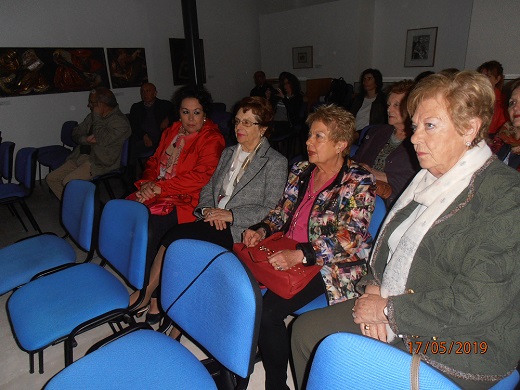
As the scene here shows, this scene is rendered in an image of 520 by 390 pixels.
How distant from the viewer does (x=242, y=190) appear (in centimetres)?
230

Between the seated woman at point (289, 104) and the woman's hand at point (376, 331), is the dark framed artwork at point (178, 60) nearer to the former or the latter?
the seated woman at point (289, 104)

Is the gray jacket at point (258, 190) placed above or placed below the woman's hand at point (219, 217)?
above

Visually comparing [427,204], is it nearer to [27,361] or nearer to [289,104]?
[27,361]

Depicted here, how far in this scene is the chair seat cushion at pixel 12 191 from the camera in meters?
3.49

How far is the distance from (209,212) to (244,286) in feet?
3.88

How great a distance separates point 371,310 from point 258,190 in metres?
1.17

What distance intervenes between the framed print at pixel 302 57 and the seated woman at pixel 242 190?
6.87m

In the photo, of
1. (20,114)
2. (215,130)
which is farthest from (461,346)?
(20,114)

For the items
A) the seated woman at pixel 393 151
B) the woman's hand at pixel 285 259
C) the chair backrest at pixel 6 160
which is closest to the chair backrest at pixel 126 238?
the woman's hand at pixel 285 259

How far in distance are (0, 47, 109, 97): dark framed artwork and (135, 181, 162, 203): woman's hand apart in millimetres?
4118

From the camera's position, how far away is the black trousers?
163 centimetres

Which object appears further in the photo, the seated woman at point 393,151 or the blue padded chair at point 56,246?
the seated woman at point 393,151

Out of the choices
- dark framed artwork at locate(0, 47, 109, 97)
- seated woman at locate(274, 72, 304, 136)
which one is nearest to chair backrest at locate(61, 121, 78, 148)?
dark framed artwork at locate(0, 47, 109, 97)

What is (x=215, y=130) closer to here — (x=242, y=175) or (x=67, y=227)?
(x=242, y=175)
